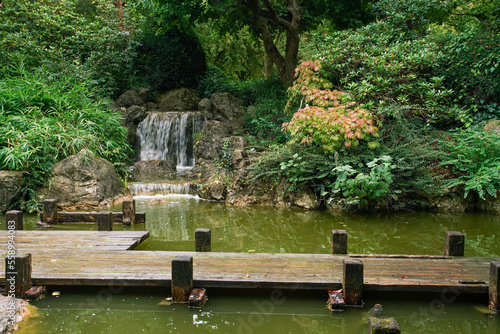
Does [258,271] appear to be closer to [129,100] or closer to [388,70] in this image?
[388,70]

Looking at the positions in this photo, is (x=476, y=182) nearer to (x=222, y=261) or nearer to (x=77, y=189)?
(x=222, y=261)

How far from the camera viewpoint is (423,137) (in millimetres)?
8570

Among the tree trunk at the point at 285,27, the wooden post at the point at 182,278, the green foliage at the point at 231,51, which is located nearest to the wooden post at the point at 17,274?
the wooden post at the point at 182,278

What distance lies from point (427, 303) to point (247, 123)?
9.07 metres

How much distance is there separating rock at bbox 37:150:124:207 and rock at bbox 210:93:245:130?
5.00m

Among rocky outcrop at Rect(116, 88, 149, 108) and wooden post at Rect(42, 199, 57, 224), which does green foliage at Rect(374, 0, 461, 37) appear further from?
wooden post at Rect(42, 199, 57, 224)

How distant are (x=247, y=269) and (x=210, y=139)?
25.9 ft

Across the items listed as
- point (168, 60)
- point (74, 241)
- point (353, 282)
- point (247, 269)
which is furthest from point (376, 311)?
point (168, 60)

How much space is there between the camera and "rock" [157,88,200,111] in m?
15.0

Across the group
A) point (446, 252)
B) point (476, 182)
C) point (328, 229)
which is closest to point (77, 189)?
point (328, 229)

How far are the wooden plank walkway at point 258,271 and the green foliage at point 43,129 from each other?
4294 mm

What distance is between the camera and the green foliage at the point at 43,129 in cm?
826

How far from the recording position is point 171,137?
42.8 ft

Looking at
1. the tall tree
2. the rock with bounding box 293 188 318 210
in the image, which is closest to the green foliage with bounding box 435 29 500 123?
the tall tree
